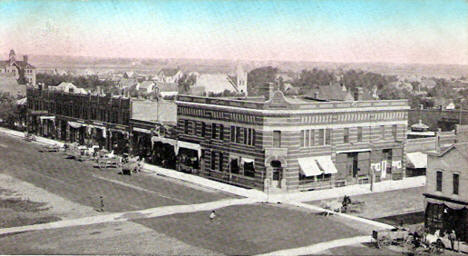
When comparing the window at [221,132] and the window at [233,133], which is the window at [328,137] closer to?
the window at [233,133]

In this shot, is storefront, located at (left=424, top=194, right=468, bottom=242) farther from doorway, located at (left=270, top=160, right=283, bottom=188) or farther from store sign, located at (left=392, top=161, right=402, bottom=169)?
store sign, located at (left=392, top=161, right=402, bottom=169)

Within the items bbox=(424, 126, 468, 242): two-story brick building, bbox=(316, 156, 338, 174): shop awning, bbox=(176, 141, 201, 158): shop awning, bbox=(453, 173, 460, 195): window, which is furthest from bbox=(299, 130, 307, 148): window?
bbox=(453, 173, 460, 195): window

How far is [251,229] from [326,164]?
615 inches

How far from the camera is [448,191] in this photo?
32406 mm

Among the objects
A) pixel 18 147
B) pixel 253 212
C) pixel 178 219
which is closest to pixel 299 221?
pixel 253 212

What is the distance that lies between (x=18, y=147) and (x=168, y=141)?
2126 centimetres

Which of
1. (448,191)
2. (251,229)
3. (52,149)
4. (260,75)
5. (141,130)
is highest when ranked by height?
(260,75)

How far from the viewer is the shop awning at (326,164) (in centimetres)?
4689

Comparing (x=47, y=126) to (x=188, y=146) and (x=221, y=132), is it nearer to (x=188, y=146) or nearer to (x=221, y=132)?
(x=188, y=146)

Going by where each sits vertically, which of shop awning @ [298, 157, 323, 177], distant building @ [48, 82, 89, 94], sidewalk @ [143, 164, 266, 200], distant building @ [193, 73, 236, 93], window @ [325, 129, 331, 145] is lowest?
sidewalk @ [143, 164, 266, 200]

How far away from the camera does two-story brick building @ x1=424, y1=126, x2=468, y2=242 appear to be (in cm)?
3131

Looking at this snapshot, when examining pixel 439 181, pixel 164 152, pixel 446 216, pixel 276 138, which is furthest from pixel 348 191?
pixel 164 152

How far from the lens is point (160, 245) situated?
2958cm

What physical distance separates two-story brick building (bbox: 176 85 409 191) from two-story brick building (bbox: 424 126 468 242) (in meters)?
12.9
